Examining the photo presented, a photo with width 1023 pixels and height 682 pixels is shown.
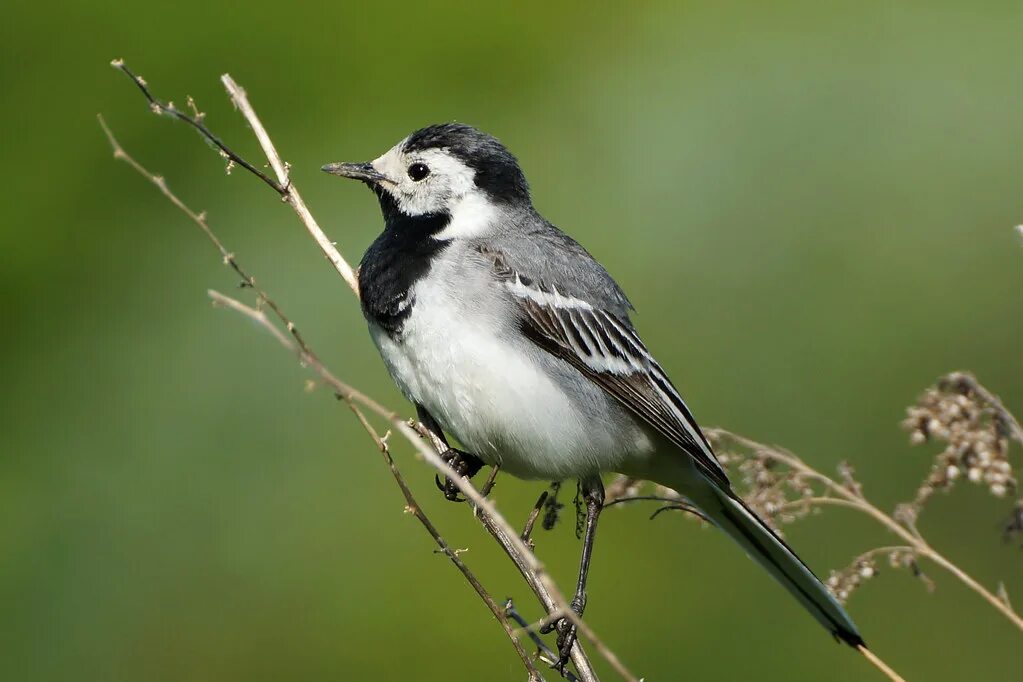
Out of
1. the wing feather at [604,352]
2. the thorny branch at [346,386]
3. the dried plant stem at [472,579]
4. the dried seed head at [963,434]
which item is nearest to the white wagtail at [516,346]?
the wing feather at [604,352]

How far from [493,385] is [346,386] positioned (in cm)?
149

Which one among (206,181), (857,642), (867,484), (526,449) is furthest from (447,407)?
(206,181)

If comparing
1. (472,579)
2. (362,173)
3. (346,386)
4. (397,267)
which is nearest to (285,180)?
(397,267)

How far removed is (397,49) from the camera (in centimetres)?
703

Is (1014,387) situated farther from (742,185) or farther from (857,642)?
(857,642)

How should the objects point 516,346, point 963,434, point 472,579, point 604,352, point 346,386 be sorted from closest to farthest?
1. point 346,386
2. point 472,579
3. point 963,434
4. point 516,346
5. point 604,352

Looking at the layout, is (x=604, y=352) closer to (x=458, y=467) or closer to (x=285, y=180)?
(x=458, y=467)

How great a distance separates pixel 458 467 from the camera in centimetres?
464

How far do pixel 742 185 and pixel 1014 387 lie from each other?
2000 mm

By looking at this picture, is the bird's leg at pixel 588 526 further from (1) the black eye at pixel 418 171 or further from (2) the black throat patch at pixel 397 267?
(1) the black eye at pixel 418 171

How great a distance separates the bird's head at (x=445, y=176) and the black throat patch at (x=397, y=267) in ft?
0.26

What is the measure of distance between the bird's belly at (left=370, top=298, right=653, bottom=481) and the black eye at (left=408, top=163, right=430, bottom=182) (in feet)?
2.09

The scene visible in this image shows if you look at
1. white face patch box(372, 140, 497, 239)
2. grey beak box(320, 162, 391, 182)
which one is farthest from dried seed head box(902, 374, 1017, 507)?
grey beak box(320, 162, 391, 182)

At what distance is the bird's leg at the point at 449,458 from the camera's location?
172 inches
